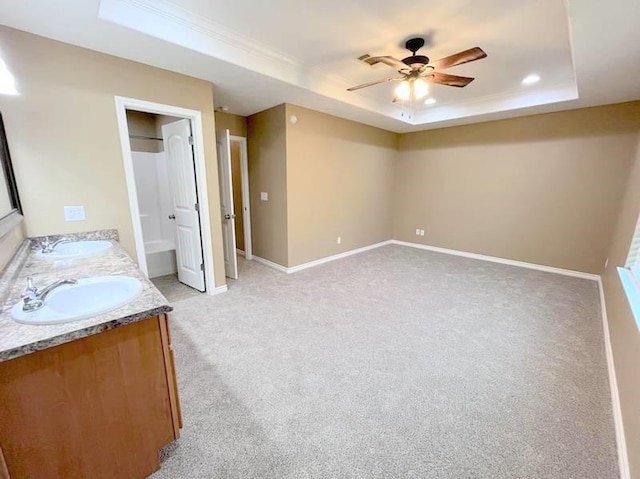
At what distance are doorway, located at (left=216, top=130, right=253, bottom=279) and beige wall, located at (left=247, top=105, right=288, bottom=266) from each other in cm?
11

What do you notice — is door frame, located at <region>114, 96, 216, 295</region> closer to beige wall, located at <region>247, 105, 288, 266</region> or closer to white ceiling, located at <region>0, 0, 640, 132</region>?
white ceiling, located at <region>0, 0, 640, 132</region>

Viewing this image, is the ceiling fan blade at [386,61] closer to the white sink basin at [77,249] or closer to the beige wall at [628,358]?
the beige wall at [628,358]

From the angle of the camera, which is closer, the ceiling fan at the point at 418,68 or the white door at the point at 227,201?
the ceiling fan at the point at 418,68

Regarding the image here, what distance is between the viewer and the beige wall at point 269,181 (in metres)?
3.98

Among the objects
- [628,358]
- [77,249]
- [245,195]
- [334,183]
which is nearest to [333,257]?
[334,183]

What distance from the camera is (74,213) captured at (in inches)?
91.7

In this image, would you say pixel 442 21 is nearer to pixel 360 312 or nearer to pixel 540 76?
pixel 540 76

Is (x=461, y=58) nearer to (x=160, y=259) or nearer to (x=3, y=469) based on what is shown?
(x=3, y=469)

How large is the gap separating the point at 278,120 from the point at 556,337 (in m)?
4.11

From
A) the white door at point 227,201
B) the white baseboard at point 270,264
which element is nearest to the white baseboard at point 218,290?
the white door at point 227,201

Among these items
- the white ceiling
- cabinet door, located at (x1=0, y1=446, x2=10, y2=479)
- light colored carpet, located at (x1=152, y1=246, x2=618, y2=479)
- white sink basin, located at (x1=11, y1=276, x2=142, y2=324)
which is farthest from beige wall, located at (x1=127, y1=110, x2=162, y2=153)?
cabinet door, located at (x1=0, y1=446, x2=10, y2=479)

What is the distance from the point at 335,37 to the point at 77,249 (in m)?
2.88

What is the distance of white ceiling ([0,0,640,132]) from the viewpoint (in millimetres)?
1896

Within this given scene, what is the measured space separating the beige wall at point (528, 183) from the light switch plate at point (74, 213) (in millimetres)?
5367
